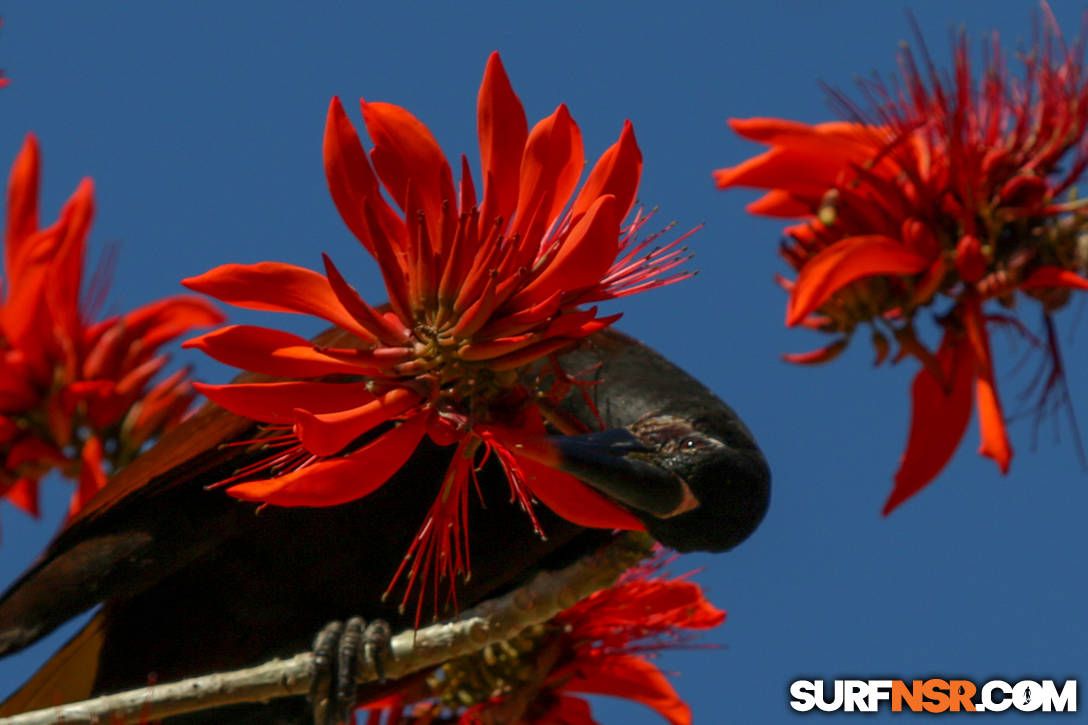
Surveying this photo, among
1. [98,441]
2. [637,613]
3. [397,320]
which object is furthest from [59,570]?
[397,320]

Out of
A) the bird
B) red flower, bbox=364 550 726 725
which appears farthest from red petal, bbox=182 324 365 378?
red flower, bbox=364 550 726 725

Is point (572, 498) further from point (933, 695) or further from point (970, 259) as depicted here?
point (933, 695)

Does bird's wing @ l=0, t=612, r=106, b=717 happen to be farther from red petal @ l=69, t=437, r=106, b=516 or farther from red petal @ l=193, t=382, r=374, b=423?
red petal @ l=193, t=382, r=374, b=423

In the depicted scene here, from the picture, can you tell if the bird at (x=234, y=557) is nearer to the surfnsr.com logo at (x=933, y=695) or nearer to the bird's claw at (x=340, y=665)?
the bird's claw at (x=340, y=665)

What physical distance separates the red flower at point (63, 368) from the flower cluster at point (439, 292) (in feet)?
6.50

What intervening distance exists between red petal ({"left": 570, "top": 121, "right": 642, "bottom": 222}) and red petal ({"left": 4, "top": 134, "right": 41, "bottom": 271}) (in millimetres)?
2477

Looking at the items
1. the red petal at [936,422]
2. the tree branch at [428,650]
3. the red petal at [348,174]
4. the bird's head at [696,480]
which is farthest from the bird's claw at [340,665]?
the red petal at [936,422]

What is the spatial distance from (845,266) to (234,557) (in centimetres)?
147

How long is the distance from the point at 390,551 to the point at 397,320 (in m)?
1.26

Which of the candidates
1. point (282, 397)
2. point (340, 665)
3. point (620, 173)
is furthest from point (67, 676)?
point (620, 173)

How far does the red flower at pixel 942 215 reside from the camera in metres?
3.56

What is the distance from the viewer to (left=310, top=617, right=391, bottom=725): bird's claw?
10.2 feet

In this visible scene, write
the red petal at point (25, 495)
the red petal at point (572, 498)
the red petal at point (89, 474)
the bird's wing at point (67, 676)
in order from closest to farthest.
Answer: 1. the red petal at point (572, 498)
2. the bird's wing at point (67, 676)
3. the red petal at point (89, 474)
4. the red petal at point (25, 495)

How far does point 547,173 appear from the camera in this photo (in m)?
2.34
